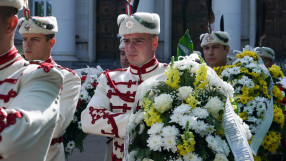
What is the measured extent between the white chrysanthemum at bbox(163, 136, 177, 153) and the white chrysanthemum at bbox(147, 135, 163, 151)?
1.0 inches

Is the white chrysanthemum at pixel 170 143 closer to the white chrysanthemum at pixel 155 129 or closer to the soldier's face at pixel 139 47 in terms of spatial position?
the white chrysanthemum at pixel 155 129

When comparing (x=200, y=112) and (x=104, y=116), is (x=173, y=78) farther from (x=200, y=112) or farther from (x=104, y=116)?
(x=104, y=116)

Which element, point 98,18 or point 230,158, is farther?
point 98,18

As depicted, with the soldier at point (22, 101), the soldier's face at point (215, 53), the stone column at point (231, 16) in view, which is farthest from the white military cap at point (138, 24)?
the stone column at point (231, 16)

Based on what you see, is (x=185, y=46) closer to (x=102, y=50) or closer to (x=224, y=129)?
(x=224, y=129)

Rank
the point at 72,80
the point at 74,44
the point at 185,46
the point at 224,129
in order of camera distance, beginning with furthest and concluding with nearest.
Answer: the point at 74,44, the point at 72,80, the point at 185,46, the point at 224,129

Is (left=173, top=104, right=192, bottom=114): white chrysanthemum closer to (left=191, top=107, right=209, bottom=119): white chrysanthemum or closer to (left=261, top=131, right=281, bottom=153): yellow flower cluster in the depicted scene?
(left=191, top=107, right=209, bottom=119): white chrysanthemum

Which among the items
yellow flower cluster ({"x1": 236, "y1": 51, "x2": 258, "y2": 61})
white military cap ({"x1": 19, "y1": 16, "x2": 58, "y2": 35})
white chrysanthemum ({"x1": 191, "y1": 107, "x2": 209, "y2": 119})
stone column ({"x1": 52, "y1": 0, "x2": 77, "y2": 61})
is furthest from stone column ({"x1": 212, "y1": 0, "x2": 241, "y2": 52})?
white chrysanthemum ({"x1": 191, "y1": 107, "x2": 209, "y2": 119})

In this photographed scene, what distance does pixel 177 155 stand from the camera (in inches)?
109

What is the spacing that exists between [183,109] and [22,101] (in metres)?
1.31

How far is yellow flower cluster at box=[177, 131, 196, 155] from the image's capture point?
8.81 ft

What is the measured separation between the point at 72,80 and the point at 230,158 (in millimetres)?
1612

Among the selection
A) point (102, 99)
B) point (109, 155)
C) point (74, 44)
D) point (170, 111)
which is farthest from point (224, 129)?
point (74, 44)

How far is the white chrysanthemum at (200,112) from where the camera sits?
2771 mm
